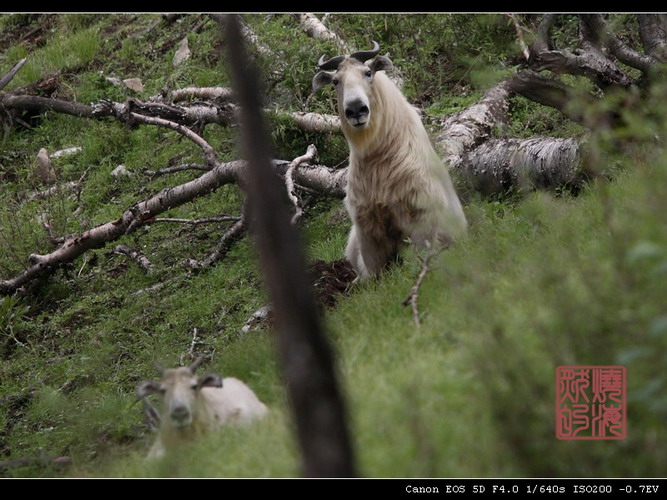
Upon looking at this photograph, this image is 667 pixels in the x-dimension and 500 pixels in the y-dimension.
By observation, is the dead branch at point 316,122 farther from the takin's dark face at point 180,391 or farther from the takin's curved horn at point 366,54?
the takin's dark face at point 180,391

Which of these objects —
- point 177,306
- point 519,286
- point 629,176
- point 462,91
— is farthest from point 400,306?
point 462,91

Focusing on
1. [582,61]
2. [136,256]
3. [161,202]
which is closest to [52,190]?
[136,256]

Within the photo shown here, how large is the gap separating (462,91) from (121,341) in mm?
5749

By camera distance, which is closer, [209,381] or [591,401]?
[591,401]

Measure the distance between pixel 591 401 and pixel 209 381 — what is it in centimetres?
272

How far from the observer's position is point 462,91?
41.5 feet

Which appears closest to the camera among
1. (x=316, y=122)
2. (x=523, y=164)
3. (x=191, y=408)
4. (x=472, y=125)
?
(x=191, y=408)

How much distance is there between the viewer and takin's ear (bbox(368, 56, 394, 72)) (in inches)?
→ 352

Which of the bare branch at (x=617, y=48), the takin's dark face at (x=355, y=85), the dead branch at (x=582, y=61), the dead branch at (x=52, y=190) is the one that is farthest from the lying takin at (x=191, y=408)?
the dead branch at (x=52, y=190)

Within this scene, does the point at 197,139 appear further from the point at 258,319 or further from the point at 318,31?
the point at 318,31

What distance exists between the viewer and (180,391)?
245 inches

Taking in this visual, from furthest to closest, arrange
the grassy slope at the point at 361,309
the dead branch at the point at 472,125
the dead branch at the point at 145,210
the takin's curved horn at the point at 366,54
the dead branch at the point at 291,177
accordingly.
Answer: the dead branch at the point at 145,210 → the dead branch at the point at 472,125 → the dead branch at the point at 291,177 → the takin's curved horn at the point at 366,54 → the grassy slope at the point at 361,309

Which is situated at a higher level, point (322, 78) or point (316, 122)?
point (322, 78)

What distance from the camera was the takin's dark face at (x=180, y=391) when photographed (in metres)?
6.13
